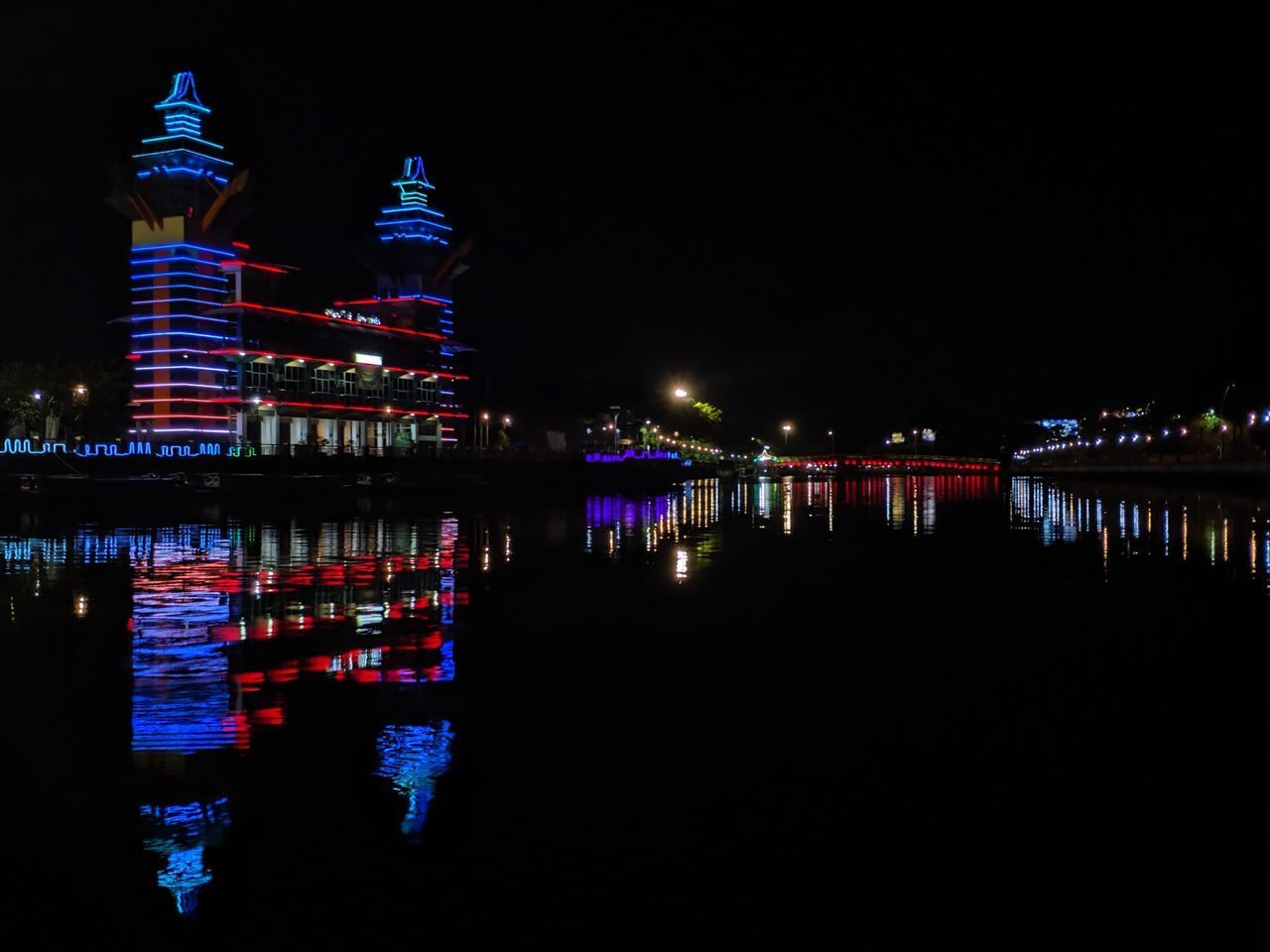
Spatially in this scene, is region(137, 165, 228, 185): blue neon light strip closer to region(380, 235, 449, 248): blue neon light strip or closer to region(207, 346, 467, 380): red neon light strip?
region(207, 346, 467, 380): red neon light strip

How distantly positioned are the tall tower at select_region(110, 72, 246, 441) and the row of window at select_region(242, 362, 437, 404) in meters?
4.75

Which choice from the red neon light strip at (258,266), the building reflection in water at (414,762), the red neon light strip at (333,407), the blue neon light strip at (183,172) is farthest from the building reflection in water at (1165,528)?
the blue neon light strip at (183,172)

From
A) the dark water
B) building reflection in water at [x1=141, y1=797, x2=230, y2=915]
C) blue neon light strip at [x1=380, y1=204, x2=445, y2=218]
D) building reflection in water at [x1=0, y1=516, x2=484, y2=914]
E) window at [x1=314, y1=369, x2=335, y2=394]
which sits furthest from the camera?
blue neon light strip at [x1=380, y1=204, x2=445, y2=218]

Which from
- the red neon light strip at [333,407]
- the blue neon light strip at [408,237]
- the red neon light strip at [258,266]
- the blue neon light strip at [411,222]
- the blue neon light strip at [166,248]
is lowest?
the red neon light strip at [333,407]

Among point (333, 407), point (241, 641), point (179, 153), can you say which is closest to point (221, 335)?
point (179, 153)

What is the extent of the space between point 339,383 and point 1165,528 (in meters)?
69.7

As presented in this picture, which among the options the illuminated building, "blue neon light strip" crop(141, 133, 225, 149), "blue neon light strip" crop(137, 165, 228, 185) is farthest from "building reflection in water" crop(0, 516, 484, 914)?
"blue neon light strip" crop(141, 133, 225, 149)

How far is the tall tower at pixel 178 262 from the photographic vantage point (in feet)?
269

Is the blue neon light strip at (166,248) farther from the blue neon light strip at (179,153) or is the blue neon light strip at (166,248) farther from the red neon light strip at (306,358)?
the red neon light strip at (306,358)

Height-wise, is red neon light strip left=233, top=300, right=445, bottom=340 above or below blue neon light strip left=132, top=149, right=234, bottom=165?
below

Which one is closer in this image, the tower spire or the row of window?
the row of window

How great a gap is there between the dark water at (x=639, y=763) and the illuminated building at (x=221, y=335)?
2593 inches

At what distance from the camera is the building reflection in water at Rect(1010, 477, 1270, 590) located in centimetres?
2752

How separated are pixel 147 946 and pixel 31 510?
43831 millimetres
